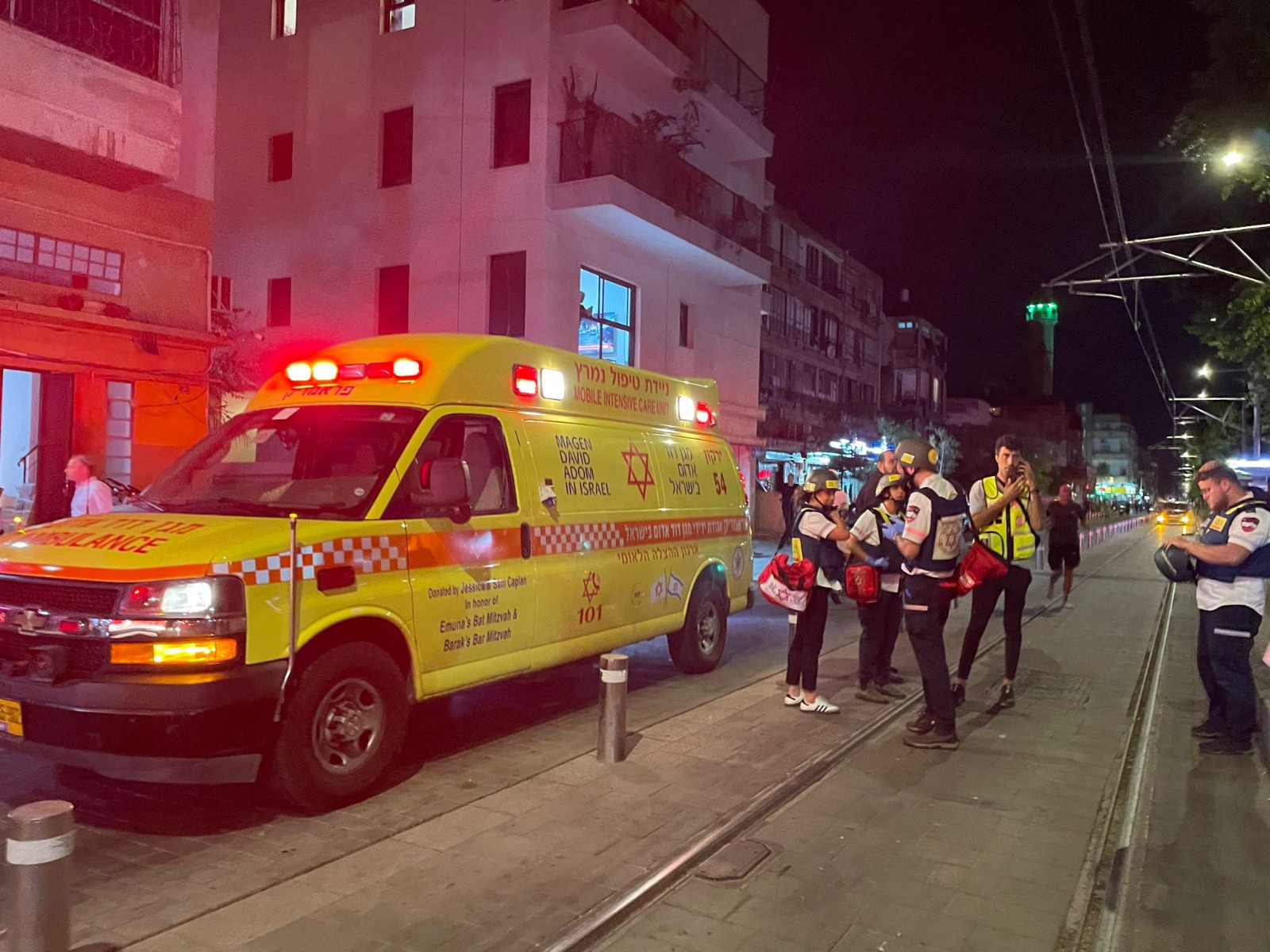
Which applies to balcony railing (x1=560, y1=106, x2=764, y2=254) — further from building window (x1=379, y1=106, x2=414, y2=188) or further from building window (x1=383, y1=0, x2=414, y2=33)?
building window (x1=383, y1=0, x2=414, y2=33)

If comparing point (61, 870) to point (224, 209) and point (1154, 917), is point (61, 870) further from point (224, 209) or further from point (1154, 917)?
point (224, 209)

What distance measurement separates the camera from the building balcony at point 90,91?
10609 millimetres

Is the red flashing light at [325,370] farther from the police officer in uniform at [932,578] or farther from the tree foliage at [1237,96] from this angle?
the tree foliage at [1237,96]

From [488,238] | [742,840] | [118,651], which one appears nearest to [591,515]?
[742,840]

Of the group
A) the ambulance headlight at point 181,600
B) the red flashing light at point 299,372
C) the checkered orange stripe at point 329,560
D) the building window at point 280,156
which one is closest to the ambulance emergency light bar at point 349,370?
the red flashing light at point 299,372

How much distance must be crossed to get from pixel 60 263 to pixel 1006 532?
38.3 feet

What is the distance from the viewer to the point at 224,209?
64.6 ft

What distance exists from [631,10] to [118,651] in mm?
15206

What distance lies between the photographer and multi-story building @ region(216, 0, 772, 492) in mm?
16141

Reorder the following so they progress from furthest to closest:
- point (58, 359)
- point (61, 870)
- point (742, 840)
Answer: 1. point (58, 359)
2. point (742, 840)
3. point (61, 870)

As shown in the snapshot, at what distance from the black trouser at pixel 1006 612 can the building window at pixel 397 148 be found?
46.2 ft

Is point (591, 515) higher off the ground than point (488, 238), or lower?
lower

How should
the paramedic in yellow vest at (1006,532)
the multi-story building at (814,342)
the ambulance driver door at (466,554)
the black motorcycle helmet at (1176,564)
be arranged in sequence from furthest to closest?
the multi-story building at (814,342), the paramedic in yellow vest at (1006,532), the black motorcycle helmet at (1176,564), the ambulance driver door at (466,554)

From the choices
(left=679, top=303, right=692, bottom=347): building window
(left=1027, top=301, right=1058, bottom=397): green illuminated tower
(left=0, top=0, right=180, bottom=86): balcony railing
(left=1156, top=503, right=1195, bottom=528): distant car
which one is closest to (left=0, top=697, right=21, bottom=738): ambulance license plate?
(left=1156, top=503, right=1195, bottom=528): distant car
